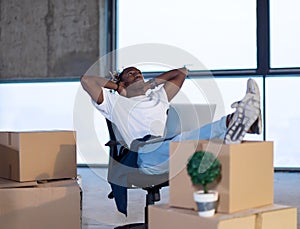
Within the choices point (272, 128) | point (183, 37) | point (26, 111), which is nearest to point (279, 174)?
point (272, 128)

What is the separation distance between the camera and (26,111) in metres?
6.04

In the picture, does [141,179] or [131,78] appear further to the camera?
[131,78]

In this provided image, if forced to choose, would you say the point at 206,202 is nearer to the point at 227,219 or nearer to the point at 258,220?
the point at 227,219

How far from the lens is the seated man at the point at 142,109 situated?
94.6 inches

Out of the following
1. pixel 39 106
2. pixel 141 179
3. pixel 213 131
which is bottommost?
pixel 141 179

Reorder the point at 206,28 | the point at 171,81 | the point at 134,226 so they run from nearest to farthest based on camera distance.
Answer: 1. the point at 134,226
2. the point at 171,81
3. the point at 206,28

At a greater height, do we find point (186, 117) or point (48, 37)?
point (48, 37)

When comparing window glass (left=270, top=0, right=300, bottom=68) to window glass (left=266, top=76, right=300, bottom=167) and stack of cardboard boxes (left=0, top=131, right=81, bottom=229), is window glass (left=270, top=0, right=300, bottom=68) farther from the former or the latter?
stack of cardboard boxes (left=0, top=131, right=81, bottom=229)

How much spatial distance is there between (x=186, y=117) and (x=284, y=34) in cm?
280

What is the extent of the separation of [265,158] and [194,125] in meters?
1.24

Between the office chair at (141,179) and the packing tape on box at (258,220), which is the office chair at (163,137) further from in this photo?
the packing tape on box at (258,220)

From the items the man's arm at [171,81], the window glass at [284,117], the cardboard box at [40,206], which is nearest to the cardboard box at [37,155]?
the cardboard box at [40,206]

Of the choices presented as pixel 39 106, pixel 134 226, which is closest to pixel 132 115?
pixel 134 226

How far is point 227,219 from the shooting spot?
160 centimetres
